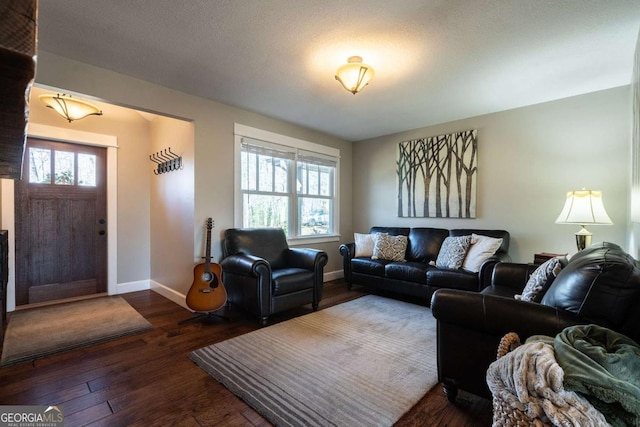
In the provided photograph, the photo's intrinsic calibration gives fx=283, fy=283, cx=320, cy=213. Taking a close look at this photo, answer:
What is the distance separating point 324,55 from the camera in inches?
91.9

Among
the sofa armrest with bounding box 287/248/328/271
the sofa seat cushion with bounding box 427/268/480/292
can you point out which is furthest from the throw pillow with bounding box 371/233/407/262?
the sofa armrest with bounding box 287/248/328/271

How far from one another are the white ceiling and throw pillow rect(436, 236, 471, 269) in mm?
1656

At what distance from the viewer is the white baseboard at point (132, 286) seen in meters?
3.96

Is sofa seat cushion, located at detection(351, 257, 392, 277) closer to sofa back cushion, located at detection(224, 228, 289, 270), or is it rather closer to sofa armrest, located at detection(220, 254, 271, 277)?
sofa back cushion, located at detection(224, 228, 289, 270)

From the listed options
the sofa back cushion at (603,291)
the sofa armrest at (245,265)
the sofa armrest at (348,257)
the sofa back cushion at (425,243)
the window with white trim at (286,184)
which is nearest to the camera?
the sofa back cushion at (603,291)

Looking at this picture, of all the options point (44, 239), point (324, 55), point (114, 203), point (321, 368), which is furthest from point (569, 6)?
point (44, 239)

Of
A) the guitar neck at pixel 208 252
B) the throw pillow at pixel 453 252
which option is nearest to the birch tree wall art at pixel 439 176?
the throw pillow at pixel 453 252

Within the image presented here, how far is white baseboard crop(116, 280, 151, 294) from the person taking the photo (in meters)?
3.96

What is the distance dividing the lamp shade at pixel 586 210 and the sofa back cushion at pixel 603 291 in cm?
157

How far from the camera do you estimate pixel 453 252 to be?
3406 millimetres

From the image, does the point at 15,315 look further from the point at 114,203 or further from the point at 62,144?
the point at 62,144

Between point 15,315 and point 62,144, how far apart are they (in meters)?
2.07

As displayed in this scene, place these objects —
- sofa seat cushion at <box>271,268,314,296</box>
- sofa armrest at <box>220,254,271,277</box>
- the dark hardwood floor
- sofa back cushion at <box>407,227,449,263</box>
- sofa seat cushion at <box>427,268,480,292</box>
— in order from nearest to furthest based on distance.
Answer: the dark hardwood floor
sofa armrest at <box>220,254,271,277</box>
sofa seat cushion at <box>271,268,314,296</box>
sofa seat cushion at <box>427,268,480,292</box>
sofa back cushion at <box>407,227,449,263</box>

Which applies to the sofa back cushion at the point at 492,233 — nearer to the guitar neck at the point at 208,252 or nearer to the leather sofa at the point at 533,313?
the leather sofa at the point at 533,313
